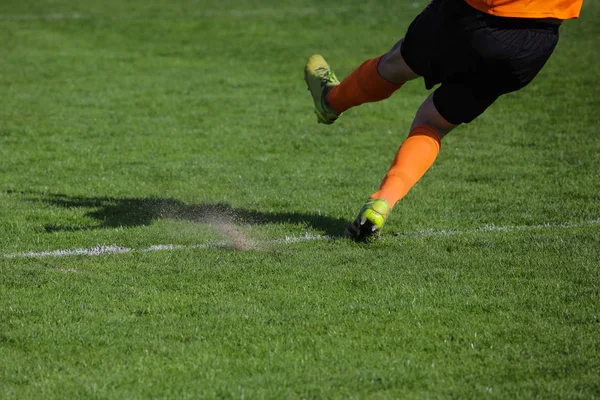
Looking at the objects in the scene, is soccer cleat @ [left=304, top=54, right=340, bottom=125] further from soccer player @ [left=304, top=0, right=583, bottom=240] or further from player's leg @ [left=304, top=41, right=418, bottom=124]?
soccer player @ [left=304, top=0, right=583, bottom=240]

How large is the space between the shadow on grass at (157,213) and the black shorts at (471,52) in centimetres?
132

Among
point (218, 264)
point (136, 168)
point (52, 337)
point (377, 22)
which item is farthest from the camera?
point (377, 22)

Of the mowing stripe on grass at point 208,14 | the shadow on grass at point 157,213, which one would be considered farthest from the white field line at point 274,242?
the mowing stripe on grass at point 208,14

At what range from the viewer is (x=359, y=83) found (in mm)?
5602

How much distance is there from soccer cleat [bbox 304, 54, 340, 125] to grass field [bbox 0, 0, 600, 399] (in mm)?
754

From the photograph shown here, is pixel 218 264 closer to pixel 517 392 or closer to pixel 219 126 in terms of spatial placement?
pixel 517 392

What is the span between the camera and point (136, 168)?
7969mm

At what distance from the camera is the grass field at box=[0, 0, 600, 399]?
3832 millimetres

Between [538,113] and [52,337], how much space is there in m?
7.53

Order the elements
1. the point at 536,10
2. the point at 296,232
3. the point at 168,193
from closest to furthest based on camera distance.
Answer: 1. the point at 536,10
2. the point at 296,232
3. the point at 168,193

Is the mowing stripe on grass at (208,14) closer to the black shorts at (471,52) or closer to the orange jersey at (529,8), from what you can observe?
the black shorts at (471,52)

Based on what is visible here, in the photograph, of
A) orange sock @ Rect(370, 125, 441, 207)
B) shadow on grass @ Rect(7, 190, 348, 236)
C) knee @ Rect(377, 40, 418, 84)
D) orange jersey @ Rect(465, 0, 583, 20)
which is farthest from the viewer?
shadow on grass @ Rect(7, 190, 348, 236)

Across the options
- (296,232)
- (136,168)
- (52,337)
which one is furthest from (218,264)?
(136,168)

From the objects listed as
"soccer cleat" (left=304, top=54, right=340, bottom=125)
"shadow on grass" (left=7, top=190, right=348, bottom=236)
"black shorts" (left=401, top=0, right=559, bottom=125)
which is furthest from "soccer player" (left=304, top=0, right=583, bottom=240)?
"shadow on grass" (left=7, top=190, right=348, bottom=236)
